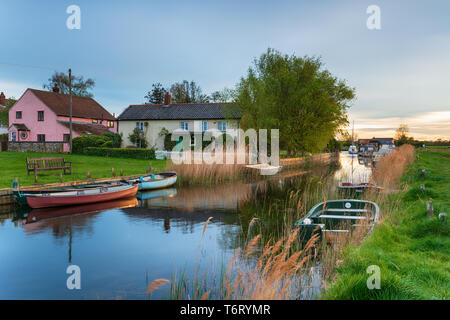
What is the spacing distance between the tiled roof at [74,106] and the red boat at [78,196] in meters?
33.7

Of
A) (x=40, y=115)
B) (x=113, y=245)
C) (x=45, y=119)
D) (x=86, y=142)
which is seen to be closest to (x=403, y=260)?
(x=113, y=245)

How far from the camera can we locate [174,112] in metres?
45.9

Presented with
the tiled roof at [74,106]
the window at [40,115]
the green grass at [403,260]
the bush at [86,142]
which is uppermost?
the tiled roof at [74,106]

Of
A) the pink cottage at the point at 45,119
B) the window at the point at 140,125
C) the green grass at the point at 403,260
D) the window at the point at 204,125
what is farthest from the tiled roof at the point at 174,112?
the green grass at the point at 403,260

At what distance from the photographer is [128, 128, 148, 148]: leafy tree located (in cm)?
4420

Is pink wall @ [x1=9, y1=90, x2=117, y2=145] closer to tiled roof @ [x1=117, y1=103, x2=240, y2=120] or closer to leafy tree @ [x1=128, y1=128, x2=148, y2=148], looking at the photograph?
leafy tree @ [x1=128, y1=128, x2=148, y2=148]

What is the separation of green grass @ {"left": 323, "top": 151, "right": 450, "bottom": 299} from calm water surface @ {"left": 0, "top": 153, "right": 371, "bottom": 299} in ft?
10.3

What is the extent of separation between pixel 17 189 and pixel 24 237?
13.2ft

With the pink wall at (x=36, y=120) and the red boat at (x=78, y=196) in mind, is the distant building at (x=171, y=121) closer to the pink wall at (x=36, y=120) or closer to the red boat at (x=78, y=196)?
the pink wall at (x=36, y=120)

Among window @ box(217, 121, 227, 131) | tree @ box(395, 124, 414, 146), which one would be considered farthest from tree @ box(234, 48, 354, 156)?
tree @ box(395, 124, 414, 146)

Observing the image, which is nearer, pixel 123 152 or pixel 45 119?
pixel 123 152

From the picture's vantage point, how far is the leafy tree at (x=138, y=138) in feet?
145

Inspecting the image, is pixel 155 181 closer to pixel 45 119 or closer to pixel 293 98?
pixel 293 98

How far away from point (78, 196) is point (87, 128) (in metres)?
34.7
